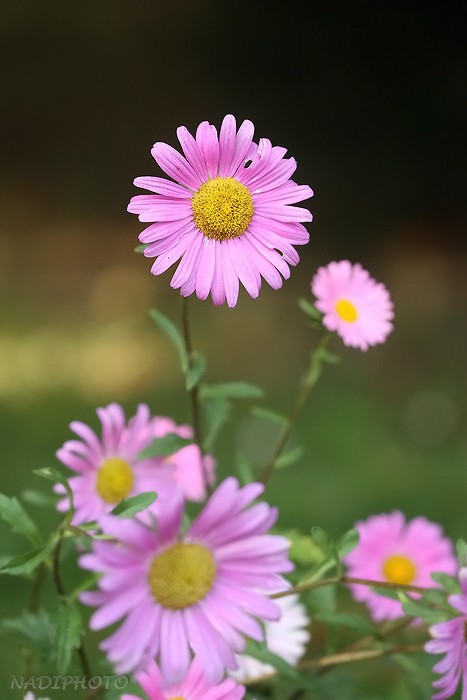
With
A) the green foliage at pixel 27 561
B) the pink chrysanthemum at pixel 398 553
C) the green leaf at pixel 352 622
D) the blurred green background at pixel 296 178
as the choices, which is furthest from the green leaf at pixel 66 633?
the blurred green background at pixel 296 178

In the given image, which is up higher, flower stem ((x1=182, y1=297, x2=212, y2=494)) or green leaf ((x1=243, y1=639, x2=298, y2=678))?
flower stem ((x1=182, y1=297, x2=212, y2=494))

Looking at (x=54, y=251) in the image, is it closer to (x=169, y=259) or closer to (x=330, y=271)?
(x=330, y=271)

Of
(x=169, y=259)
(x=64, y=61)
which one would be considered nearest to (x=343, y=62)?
(x=64, y=61)

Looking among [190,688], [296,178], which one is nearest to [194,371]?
[190,688]

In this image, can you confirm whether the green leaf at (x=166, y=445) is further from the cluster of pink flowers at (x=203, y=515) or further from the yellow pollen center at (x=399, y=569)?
the yellow pollen center at (x=399, y=569)

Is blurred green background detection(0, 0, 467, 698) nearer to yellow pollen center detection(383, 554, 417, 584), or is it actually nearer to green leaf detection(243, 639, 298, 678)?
yellow pollen center detection(383, 554, 417, 584)

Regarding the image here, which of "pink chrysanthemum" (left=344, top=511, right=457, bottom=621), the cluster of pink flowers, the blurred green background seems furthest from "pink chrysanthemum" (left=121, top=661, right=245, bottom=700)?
the blurred green background

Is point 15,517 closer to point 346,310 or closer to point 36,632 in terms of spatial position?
point 36,632
